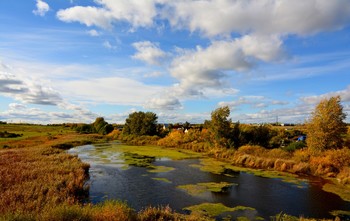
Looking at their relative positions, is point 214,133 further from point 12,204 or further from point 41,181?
point 12,204

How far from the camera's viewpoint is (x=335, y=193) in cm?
2012

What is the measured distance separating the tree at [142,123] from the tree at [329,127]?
46.7m

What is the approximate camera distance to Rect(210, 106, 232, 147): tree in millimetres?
44062

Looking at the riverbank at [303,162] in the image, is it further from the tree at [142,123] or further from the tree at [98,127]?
the tree at [98,127]

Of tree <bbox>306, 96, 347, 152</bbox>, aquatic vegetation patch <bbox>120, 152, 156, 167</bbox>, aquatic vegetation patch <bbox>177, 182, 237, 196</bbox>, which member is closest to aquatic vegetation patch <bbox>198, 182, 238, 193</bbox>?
aquatic vegetation patch <bbox>177, 182, 237, 196</bbox>

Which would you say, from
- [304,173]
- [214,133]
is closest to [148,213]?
[304,173]

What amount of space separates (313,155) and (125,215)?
26.2 m

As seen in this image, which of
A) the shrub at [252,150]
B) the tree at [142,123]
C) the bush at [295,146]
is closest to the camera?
the bush at [295,146]

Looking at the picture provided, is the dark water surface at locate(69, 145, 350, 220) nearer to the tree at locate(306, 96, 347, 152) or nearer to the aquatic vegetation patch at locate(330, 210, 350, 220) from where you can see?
the aquatic vegetation patch at locate(330, 210, 350, 220)

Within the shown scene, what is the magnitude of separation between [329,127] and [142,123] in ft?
164

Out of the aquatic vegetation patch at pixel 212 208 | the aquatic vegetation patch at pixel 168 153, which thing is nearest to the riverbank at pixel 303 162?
the aquatic vegetation patch at pixel 168 153

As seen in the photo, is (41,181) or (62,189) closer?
(62,189)

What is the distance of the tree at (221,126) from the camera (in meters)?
44.1

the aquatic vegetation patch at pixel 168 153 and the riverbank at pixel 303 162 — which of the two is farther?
the aquatic vegetation patch at pixel 168 153
